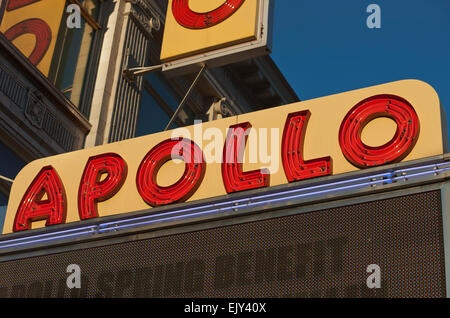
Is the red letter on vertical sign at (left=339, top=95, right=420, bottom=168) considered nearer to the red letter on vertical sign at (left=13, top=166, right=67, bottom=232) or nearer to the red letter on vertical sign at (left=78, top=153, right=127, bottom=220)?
the red letter on vertical sign at (left=78, top=153, right=127, bottom=220)

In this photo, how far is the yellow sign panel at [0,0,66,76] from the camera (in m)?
16.7

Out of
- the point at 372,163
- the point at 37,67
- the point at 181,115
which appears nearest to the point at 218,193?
the point at 372,163

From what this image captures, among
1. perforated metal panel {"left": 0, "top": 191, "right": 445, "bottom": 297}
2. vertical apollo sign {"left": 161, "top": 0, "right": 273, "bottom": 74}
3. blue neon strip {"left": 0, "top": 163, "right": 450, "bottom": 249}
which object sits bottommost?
perforated metal panel {"left": 0, "top": 191, "right": 445, "bottom": 297}

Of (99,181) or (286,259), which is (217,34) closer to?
Result: (99,181)

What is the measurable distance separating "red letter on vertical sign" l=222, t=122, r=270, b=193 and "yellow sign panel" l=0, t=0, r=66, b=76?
34.1 ft

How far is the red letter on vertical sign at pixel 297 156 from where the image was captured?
22.5 feet

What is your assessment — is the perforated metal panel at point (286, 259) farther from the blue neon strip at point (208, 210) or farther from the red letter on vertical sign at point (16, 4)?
the red letter on vertical sign at point (16, 4)

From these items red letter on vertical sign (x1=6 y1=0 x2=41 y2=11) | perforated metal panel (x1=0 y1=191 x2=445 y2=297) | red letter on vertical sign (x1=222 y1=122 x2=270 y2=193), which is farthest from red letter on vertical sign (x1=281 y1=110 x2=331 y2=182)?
red letter on vertical sign (x1=6 y1=0 x2=41 y2=11)

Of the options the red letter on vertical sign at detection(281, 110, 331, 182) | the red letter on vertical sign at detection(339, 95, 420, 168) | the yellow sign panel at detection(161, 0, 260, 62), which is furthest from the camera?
the yellow sign panel at detection(161, 0, 260, 62)

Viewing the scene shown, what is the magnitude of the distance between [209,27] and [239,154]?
15.0 feet

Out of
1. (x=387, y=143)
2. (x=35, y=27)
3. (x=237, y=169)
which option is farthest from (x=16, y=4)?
(x=387, y=143)

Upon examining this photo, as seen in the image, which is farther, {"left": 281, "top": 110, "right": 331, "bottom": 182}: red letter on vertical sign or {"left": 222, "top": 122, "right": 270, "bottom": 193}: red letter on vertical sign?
{"left": 222, "top": 122, "right": 270, "bottom": 193}: red letter on vertical sign

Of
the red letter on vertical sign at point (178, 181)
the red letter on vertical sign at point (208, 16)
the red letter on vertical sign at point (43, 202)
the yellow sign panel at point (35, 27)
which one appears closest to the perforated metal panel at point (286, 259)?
the red letter on vertical sign at point (178, 181)

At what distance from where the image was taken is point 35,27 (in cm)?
1750
